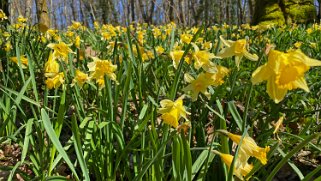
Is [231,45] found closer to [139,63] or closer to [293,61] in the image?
[293,61]

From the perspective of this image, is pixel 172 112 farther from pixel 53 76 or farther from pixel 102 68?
pixel 53 76

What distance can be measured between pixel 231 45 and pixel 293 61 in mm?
361

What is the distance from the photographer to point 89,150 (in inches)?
66.6

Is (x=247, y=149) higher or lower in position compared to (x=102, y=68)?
lower

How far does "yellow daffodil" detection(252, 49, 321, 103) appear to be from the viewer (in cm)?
100

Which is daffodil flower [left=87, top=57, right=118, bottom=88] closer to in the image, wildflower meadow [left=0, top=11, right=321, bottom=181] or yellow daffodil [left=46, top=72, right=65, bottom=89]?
wildflower meadow [left=0, top=11, right=321, bottom=181]

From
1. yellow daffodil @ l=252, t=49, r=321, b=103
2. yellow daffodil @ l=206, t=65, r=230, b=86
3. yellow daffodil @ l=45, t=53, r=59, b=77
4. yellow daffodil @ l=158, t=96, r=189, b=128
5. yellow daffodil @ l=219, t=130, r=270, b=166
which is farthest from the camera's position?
yellow daffodil @ l=45, t=53, r=59, b=77

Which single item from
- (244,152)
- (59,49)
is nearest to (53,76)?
(59,49)

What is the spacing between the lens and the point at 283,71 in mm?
1007

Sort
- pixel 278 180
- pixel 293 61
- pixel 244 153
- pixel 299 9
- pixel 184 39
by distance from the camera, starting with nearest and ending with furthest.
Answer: pixel 293 61 < pixel 244 153 < pixel 278 180 < pixel 184 39 < pixel 299 9

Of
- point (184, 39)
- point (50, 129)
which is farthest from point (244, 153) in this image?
point (184, 39)

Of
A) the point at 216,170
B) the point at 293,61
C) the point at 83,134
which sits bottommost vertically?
the point at 216,170

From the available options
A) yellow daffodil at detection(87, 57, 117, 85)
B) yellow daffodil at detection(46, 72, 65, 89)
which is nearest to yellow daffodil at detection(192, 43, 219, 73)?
yellow daffodil at detection(87, 57, 117, 85)

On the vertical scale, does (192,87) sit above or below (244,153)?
above
